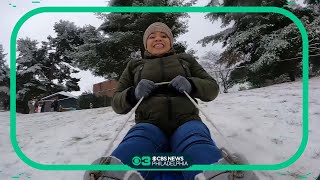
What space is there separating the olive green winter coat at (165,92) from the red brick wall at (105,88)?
2.3 inches

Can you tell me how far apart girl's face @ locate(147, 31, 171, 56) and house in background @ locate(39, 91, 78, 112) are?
23 cm

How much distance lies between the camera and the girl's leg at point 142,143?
1.60 ft

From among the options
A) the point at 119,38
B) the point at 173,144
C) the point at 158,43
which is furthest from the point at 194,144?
the point at 119,38

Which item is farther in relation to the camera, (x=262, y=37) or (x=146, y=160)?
(x=262, y=37)

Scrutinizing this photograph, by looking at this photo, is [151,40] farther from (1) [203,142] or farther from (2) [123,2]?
(1) [203,142]

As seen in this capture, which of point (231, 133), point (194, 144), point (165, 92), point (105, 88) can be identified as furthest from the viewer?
point (231, 133)

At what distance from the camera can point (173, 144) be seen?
0.54 meters

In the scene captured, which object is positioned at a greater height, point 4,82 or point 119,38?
point 119,38

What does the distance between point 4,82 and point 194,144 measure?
47 cm

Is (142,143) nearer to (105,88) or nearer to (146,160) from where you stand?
(146,160)

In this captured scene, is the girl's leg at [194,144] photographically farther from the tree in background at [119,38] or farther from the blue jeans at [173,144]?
the tree in background at [119,38]

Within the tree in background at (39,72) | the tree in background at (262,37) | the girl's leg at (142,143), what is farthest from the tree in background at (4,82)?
the tree in background at (262,37)

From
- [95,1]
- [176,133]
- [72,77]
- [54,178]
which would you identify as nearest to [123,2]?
[95,1]

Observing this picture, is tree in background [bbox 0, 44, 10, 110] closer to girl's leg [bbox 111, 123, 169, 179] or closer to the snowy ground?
the snowy ground
